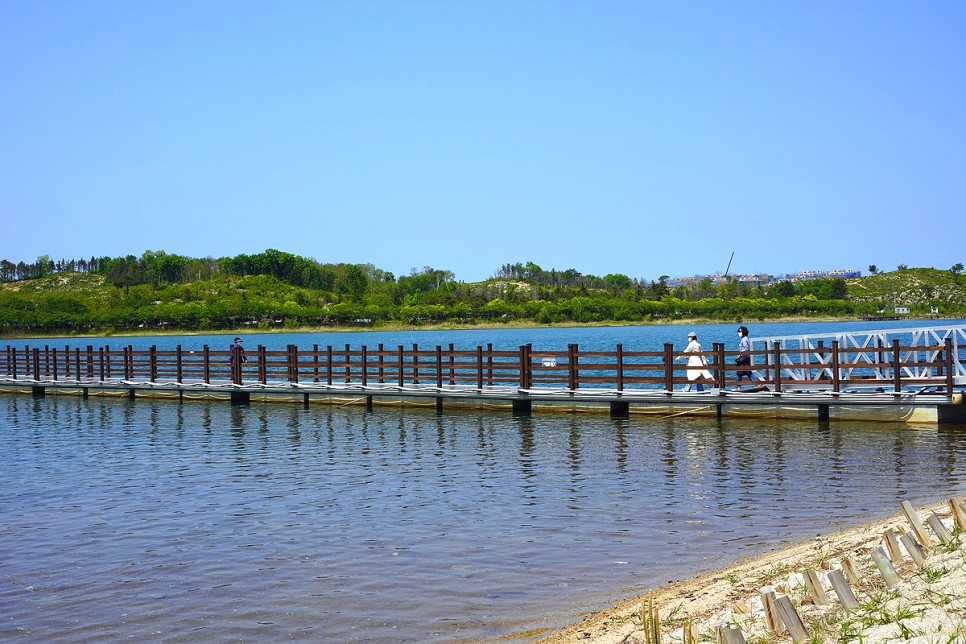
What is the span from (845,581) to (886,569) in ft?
2.40

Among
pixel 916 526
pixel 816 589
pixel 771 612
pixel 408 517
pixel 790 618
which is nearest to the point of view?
pixel 790 618

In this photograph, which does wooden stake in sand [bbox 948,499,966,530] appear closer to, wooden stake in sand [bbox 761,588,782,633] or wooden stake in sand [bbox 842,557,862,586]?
wooden stake in sand [bbox 842,557,862,586]

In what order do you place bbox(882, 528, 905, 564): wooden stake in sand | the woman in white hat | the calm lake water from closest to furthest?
bbox(882, 528, 905, 564): wooden stake in sand < the calm lake water < the woman in white hat

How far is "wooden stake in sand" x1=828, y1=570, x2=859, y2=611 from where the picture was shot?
605 cm

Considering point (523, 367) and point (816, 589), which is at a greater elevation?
point (523, 367)

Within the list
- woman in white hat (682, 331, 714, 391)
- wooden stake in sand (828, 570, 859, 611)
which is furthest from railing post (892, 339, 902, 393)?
wooden stake in sand (828, 570, 859, 611)

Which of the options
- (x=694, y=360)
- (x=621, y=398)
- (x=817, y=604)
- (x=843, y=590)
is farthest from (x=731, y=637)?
(x=621, y=398)

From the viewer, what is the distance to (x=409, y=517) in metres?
13.3

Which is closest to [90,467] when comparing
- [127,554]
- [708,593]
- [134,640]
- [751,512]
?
[127,554]

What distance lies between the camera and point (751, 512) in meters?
13.0

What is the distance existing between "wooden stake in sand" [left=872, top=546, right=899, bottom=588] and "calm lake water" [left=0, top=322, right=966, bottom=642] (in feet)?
9.91

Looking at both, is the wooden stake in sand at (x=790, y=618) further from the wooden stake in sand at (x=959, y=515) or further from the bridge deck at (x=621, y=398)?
the bridge deck at (x=621, y=398)

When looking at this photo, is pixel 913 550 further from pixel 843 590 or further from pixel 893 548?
pixel 843 590

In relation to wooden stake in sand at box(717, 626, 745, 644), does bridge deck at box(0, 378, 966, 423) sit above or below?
below
